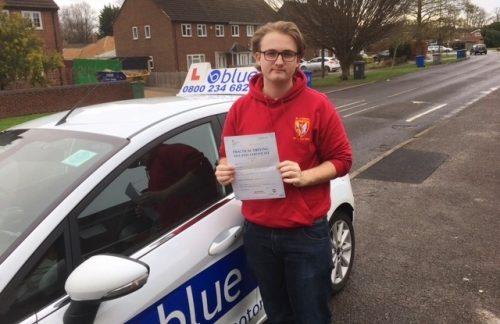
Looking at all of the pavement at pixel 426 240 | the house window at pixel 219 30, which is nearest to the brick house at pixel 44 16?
the house window at pixel 219 30

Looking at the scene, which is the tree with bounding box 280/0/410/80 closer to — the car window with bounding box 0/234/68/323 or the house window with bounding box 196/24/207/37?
the house window with bounding box 196/24/207/37

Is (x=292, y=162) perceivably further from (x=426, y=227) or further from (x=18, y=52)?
(x=18, y=52)

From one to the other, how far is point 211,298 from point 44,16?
36.4 metres

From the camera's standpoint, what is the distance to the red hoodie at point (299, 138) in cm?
229

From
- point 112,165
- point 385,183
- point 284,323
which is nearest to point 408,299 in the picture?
point 284,323

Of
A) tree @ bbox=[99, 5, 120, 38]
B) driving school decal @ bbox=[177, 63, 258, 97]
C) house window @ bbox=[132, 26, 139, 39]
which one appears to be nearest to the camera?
driving school decal @ bbox=[177, 63, 258, 97]

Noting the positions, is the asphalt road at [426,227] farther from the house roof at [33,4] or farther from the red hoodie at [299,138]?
the house roof at [33,4]

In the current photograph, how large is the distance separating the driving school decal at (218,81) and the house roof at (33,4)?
33.0m

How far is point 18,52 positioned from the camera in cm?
1927

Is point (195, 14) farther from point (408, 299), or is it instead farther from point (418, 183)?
point (408, 299)

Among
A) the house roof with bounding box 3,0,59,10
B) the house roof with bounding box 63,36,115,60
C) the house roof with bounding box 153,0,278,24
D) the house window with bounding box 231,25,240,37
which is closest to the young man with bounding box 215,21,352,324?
the house roof with bounding box 3,0,59,10

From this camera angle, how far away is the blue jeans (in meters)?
2.38

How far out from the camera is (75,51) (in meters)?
71.1

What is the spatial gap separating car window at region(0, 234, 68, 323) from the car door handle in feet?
2.55
